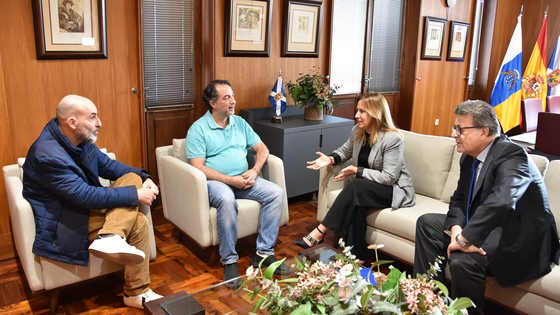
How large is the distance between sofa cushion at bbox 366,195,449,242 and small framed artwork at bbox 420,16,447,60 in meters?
3.17

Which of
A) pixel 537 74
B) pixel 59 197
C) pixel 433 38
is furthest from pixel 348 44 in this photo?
pixel 59 197

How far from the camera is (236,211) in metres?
2.73

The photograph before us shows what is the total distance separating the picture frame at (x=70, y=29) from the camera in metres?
2.79

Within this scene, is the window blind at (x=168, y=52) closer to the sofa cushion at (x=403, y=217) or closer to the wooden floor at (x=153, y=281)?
the wooden floor at (x=153, y=281)

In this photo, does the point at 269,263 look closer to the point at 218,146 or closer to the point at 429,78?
the point at 218,146

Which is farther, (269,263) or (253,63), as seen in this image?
(253,63)

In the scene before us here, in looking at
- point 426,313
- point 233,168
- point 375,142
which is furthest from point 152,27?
point 426,313

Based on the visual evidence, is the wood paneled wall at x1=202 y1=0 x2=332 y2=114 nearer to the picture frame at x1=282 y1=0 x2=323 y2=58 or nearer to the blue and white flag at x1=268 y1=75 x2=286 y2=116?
the picture frame at x1=282 y1=0 x2=323 y2=58

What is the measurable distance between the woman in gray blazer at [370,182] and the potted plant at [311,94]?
3.45ft

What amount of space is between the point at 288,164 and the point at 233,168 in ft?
2.71

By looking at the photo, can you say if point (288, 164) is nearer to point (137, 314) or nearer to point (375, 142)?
point (375, 142)

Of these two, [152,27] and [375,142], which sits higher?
[152,27]

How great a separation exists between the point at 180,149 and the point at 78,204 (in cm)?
97

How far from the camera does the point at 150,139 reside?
3578mm
